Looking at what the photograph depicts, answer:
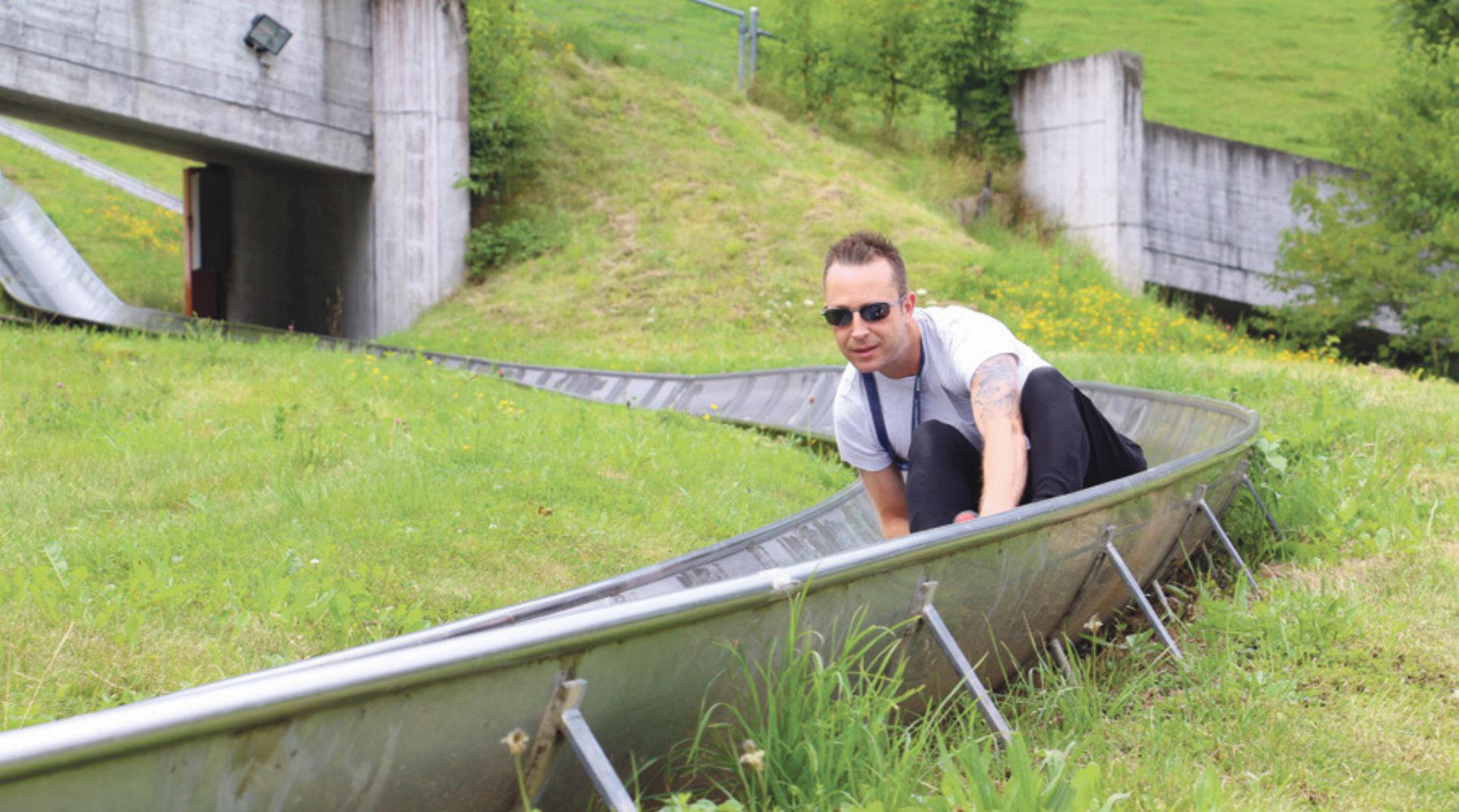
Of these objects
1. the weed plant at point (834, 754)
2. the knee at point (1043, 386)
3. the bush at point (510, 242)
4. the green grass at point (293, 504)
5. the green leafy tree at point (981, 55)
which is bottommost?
the green grass at point (293, 504)

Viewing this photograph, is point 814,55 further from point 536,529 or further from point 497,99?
point 536,529

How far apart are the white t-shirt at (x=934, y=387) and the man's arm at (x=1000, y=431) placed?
55mm

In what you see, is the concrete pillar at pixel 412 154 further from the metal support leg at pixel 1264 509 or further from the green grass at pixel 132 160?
the green grass at pixel 132 160

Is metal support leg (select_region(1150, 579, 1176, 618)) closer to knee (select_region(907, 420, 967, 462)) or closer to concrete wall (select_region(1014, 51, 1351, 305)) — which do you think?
knee (select_region(907, 420, 967, 462))

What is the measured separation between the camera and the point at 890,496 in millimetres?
4062

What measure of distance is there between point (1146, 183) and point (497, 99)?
9.52m

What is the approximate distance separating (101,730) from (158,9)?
47.0 ft

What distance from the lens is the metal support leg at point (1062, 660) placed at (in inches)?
127

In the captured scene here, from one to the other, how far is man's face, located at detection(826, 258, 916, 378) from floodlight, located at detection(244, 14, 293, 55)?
1301 centimetres

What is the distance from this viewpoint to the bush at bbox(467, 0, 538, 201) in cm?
1717

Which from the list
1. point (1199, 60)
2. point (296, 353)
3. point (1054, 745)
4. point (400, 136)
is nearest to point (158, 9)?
point (400, 136)

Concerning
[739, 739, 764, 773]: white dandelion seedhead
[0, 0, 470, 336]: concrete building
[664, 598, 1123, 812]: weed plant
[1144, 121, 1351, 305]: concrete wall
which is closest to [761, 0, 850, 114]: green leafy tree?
[1144, 121, 1351, 305]: concrete wall

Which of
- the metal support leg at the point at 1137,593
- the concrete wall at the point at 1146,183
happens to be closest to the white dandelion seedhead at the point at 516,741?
the metal support leg at the point at 1137,593

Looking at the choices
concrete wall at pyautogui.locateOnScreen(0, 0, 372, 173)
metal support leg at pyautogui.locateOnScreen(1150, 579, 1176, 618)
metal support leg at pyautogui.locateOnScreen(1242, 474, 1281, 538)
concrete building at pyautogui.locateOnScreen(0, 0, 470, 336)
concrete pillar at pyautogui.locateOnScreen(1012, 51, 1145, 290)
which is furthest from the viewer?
concrete pillar at pyautogui.locateOnScreen(1012, 51, 1145, 290)
